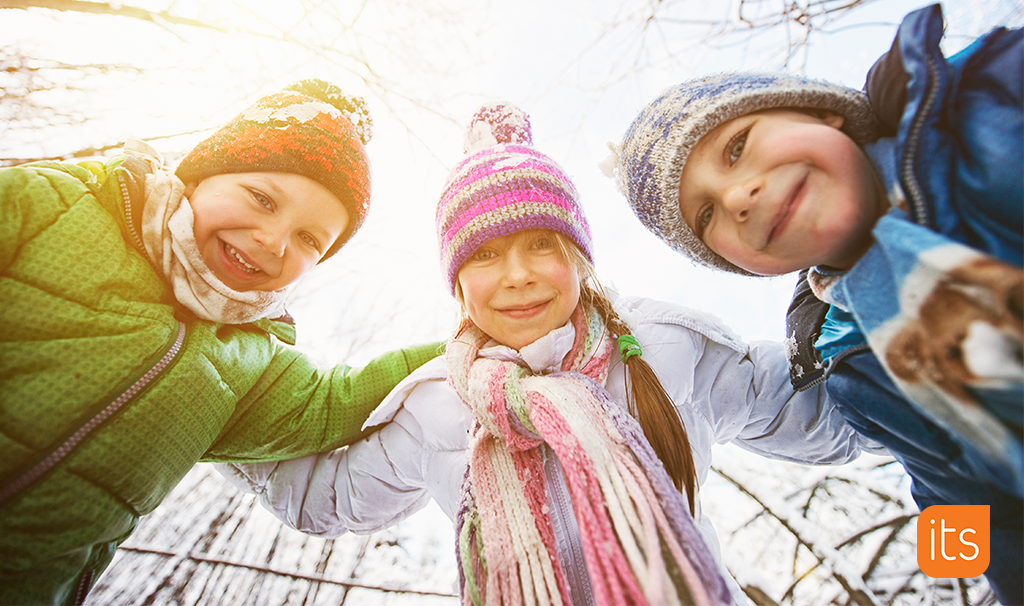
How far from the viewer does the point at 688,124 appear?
2.91 ft

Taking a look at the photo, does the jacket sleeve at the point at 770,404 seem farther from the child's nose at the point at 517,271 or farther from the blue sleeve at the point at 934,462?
the child's nose at the point at 517,271

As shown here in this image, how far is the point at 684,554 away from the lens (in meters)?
0.67

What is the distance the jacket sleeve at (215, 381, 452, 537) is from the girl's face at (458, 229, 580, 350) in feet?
1.26

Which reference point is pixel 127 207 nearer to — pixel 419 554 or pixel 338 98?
pixel 338 98

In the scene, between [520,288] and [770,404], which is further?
[770,404]

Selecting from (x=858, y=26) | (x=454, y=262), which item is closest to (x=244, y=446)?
(x=454, y=262)

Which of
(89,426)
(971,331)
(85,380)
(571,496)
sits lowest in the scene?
(571,496)

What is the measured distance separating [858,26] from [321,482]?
260 centimetres

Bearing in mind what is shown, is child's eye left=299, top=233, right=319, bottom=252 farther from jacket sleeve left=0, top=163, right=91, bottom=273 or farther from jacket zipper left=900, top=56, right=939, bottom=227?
jacket zipper left=900, top=56, right=939, bottom=227

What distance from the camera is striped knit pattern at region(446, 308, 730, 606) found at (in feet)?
2.18

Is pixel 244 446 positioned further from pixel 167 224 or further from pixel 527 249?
pixel 527 249

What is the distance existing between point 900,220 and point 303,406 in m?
1.65

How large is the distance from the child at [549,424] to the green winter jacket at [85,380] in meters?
0.52

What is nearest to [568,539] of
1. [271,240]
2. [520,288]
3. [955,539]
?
[520,288]
